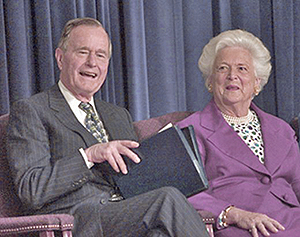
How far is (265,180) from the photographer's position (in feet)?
9.78

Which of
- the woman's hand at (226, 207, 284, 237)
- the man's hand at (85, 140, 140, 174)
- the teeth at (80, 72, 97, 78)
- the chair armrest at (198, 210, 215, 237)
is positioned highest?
the teeth at (80, 72, 97, 78)

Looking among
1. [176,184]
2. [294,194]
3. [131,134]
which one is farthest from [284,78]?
[176,184]

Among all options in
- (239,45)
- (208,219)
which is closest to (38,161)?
(208,219)

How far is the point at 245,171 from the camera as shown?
118 inches

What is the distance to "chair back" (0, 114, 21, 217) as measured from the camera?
266 centimetres

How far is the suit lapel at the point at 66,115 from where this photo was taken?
2684 mm

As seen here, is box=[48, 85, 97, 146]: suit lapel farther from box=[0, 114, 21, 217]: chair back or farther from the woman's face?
the woman's face

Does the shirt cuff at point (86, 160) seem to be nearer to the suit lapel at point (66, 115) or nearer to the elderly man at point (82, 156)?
the elderly man at point (82, 156)

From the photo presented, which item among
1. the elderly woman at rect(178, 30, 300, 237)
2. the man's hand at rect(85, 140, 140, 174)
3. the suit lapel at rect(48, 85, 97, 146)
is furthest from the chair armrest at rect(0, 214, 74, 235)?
the elderly woman at rect(178, 30, 300, 237)

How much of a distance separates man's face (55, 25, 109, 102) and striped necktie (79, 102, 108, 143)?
60 millimetres

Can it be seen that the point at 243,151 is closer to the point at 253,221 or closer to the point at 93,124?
the point at 253,221

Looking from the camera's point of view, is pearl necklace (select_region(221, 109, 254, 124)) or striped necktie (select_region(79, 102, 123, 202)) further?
pearl necklace (select_region(221, 109, 254, 124))

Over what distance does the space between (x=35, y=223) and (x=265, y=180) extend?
1191 mm

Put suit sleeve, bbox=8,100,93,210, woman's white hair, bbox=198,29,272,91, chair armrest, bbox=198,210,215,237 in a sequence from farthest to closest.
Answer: woman's white hair, bbox=198,29,272,91
chair armrest, bbox=198,210,215,237
suit sleeve, bbox=8,100,93,210
